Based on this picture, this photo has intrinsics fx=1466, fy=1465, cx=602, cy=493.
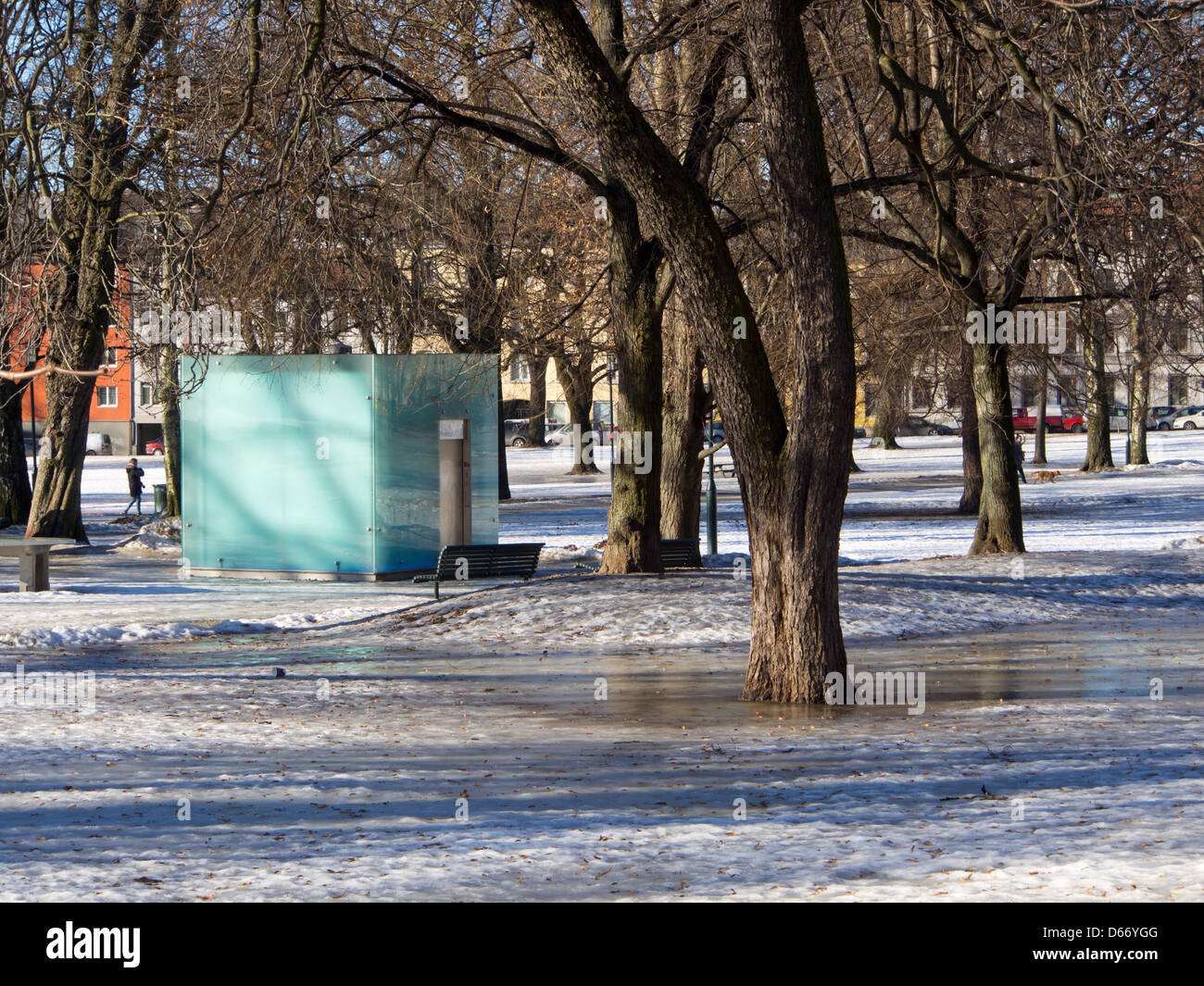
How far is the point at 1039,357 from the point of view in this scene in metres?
23.5

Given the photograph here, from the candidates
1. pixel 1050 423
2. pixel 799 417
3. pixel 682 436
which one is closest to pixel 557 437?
pixel 1050 423

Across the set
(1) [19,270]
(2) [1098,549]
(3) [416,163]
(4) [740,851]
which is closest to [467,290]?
(3) [416,163]

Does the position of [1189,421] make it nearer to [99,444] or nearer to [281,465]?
[99,444]

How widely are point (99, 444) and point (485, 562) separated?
74.9m

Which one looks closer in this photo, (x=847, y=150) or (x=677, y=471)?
(x=847, y=150)

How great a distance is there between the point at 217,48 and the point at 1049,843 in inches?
503

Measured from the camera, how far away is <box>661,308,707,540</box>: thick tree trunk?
63.4ft

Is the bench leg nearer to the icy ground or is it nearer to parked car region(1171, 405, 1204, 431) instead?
the icy ground

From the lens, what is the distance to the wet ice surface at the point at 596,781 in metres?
6.21

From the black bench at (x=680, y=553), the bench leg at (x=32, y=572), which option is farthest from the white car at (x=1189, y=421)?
the bench leg at (x=32, y=572)

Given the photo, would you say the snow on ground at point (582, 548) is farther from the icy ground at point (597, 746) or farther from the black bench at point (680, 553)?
the black bench at point (680, 553)

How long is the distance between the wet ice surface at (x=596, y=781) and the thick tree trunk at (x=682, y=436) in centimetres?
619

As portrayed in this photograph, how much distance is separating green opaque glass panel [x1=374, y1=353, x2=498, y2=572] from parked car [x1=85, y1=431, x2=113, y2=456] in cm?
7178

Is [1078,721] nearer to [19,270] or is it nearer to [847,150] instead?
[847,150]
